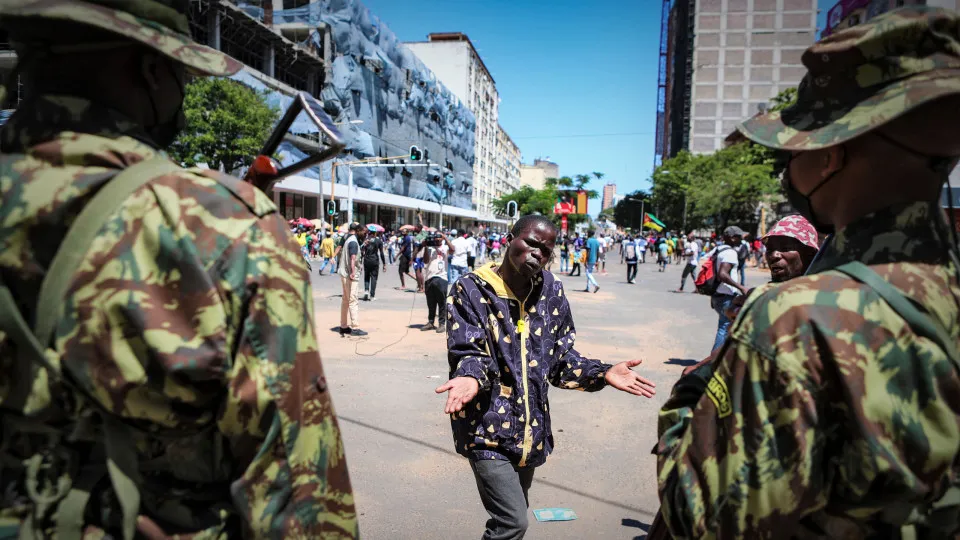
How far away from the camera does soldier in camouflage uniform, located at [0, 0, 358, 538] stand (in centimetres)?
116

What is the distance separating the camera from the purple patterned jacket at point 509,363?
256cm

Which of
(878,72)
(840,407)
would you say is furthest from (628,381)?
(878,72)

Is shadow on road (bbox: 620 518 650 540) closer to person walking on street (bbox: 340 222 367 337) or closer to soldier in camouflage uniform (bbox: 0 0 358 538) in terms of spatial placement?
soldier in camouflage uniform (bbox: 0 0 358 538)

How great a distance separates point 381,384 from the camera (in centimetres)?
704

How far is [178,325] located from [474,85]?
285 feet

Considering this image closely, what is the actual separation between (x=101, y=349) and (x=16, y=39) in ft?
2.31

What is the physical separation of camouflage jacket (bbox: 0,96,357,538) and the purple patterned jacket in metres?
1.29

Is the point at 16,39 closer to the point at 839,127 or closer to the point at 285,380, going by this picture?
the point at 285,380

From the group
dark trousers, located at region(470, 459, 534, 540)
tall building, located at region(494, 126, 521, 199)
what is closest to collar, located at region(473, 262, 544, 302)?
dark trousers, located at region(470, 459, 534, 540)

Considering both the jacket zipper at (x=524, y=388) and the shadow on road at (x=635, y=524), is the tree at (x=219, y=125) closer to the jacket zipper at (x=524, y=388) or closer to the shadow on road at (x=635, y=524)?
the shadow on road at (x=635, y=524)

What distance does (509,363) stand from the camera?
8.66 feet

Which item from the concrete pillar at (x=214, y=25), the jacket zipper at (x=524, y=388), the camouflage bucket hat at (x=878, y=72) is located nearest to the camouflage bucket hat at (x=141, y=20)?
the camouflage bucket hat at (x=878, y=72)

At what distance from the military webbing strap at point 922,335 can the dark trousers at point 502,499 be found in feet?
4.97

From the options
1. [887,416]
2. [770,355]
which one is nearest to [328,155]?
[770,355]
